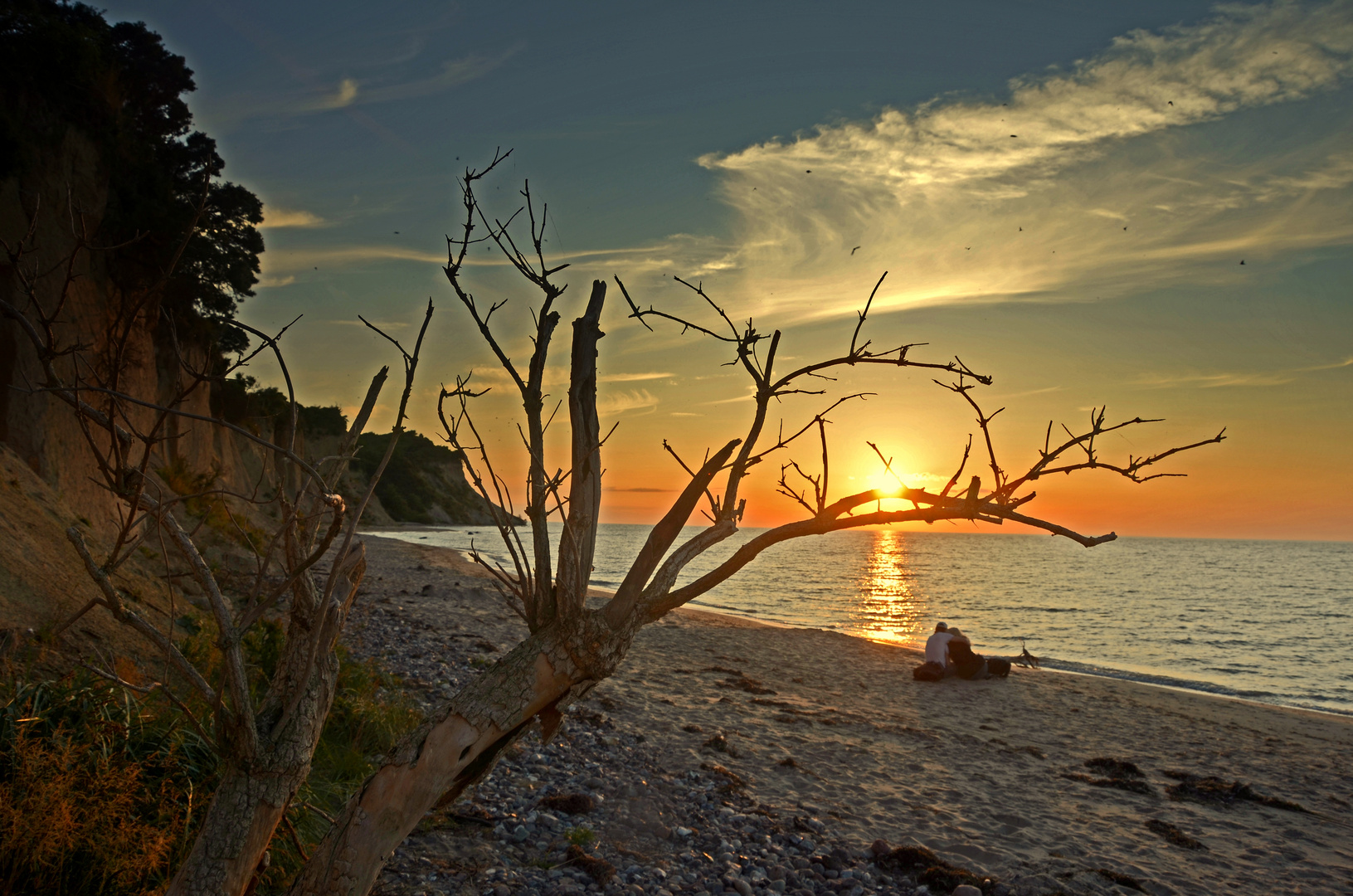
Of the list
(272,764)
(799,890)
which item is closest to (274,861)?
(272,764)

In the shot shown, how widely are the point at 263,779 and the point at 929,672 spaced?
14.9 meters

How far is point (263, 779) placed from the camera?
9.70 feet

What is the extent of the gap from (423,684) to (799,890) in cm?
592

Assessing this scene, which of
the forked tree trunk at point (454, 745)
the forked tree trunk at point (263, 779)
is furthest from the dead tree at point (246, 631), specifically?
the forked tree trunk at point (454, 745)

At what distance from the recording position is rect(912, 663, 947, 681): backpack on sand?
1556 centimetres

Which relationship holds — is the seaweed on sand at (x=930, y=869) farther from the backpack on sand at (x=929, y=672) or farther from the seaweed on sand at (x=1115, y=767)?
the backpack on sand at (x=929, y=672)

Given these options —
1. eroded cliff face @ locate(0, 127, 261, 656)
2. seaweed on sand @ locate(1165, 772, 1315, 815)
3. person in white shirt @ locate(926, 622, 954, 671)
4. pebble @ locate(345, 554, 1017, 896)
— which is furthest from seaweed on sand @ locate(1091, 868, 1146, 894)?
person in white shirt @ locate(926, 622, 954, 671)

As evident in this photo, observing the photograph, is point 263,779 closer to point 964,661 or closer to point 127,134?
Answer: point 964,661

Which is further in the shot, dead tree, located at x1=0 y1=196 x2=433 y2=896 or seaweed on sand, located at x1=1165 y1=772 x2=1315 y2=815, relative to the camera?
seaweed on sand, located at x1=1165 y1=772 x2=1315 y2=815

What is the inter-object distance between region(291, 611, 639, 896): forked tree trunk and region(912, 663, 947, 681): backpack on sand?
14334 millimetres

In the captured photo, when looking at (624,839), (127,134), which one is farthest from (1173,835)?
(127,134)

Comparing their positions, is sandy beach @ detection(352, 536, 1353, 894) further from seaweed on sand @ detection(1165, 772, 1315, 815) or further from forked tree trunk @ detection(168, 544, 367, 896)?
forked tree trunk @ detection(168, 544, 367, 896)

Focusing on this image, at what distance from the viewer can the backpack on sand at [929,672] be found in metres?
15.6

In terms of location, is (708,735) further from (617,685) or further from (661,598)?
(661,598)
